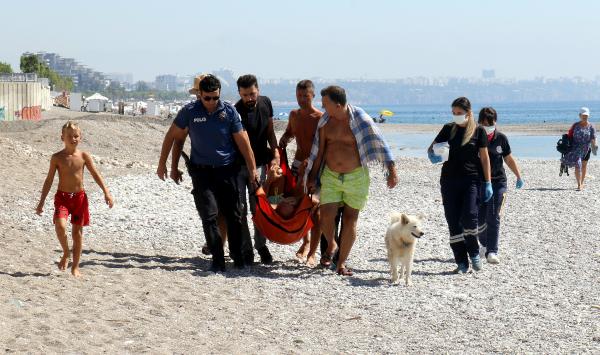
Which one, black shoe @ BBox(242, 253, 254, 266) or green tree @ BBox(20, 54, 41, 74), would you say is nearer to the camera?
black shoe @ BBox(242, 253, 254, 266)

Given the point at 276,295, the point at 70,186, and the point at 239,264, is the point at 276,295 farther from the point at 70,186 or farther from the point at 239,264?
the point at 70,186

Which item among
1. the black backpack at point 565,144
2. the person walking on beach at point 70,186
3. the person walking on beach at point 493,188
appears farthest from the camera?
the black backpack at point 565,144

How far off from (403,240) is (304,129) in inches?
61.2

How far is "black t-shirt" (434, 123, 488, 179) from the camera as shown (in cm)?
976

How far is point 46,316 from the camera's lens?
22.3 feet

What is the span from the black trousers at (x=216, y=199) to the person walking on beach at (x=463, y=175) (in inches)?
77.4

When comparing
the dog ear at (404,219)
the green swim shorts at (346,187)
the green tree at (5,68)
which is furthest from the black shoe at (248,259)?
the green tree at (5,68)

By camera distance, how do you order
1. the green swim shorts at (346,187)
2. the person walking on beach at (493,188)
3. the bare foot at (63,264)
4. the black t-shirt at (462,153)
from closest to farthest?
the bare foot at (63,264) → the green swim shorts at (346,187) → the black t-shirt at (462,153) → the person walking on beach at (493,188)

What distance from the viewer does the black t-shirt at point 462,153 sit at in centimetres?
976

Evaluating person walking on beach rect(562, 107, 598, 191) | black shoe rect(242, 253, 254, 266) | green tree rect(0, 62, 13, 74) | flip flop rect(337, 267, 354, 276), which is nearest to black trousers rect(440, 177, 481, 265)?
flip flop rect(337, 267, 354, 276)

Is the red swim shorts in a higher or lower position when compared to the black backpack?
higher

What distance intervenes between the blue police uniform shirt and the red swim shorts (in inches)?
50.6

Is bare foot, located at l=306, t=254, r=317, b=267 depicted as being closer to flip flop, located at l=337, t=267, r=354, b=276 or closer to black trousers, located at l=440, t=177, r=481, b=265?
flip flop, located at l=337, t=267, r=354, b=276

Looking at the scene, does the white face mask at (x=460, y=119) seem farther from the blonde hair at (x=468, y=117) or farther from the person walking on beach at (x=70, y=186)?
the person walking on beach at (x=70, y=186)
